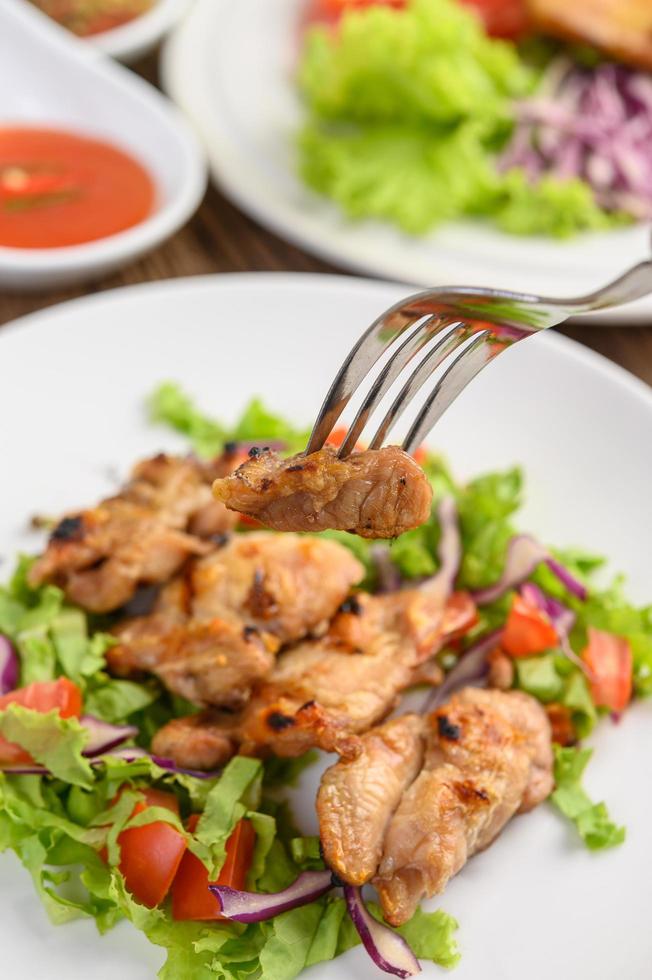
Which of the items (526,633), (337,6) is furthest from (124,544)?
(337,6)

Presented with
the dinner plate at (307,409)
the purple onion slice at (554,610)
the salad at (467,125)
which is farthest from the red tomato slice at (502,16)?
the purple onion slice at (554,610)

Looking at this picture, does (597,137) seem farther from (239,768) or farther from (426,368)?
(239,768)

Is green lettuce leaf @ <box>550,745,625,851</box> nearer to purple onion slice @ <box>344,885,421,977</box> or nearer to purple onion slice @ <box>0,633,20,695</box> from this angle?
purple onion slice @ <box>344,885,421,977</box>

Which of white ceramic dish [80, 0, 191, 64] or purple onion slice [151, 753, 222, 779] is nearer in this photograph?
purple onion slice [151, 753, 222, 779]

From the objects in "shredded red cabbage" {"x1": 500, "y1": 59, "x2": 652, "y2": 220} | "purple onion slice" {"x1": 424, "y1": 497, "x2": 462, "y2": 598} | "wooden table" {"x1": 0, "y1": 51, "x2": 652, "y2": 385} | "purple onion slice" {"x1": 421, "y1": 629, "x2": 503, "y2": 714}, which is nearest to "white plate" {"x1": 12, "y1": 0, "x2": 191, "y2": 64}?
"wooden table" {"x1": 0, "y1": 51, "x2": 652, "y2": 385}

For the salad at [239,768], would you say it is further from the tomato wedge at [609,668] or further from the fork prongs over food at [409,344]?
the fork prongs over food at [409,344]

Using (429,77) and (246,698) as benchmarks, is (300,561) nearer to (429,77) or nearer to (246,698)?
(246,698)

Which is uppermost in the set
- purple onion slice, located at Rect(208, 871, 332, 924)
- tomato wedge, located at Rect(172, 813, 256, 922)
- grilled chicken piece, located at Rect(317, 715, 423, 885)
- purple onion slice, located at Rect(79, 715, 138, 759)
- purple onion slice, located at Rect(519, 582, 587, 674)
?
purple onion slice, located at Rect(519, 582, 587, 674)
